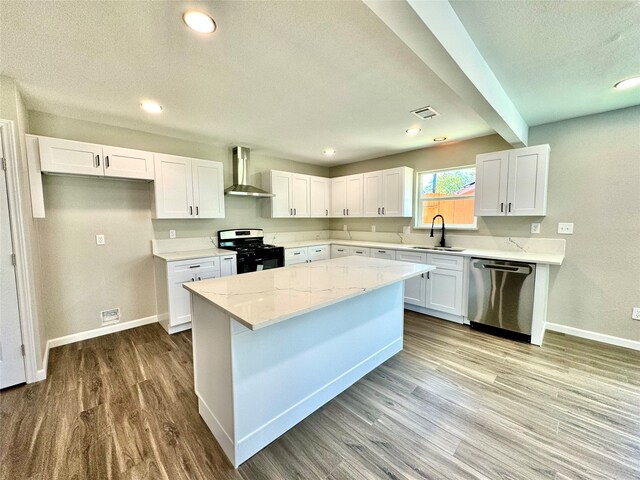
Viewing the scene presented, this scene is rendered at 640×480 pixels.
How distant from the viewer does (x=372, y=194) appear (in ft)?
15.0

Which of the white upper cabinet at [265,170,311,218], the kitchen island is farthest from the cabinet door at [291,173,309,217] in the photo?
the kitchen island

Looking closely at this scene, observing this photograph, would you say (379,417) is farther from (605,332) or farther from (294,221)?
(294,221)

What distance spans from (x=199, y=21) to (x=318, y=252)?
3667 mm

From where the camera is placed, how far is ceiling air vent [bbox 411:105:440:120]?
2666mm

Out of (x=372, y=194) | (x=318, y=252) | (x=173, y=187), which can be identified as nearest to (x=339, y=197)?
(x=372, y=194)

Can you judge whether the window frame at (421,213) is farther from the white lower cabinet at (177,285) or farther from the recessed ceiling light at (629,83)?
the white lower cabinet at (177,285)

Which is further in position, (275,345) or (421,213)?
(421,213)

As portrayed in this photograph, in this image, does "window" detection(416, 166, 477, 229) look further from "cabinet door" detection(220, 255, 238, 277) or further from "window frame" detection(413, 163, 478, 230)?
"cabinet door" detection(220, 255, 238, 277)

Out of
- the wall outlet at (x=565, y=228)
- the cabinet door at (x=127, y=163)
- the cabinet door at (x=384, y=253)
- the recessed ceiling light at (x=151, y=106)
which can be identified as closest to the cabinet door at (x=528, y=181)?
the wall outlet at (x=565, y=228)

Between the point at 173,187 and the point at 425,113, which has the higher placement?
the point at 425,113

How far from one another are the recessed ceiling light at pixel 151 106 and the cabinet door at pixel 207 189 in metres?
0.87

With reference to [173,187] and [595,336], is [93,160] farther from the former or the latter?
[595,336]

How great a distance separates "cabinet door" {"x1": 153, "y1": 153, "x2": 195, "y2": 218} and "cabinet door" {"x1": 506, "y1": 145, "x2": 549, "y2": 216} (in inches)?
159

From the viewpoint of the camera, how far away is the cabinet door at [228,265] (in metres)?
3.54
